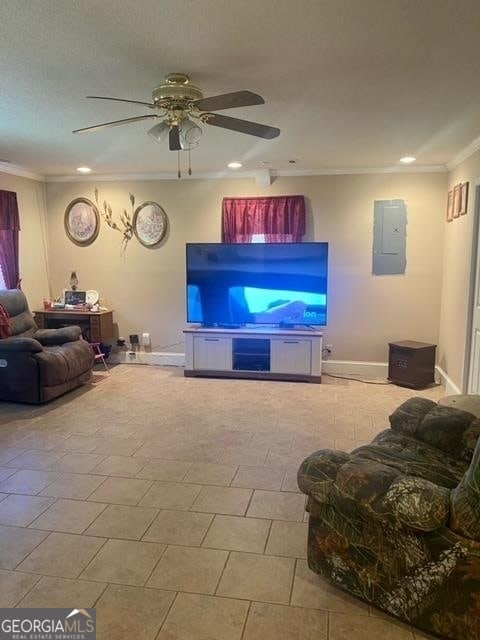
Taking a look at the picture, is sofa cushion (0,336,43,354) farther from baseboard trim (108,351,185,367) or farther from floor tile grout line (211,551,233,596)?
floor tile grout line (211,551,233,596)

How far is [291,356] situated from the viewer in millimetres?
5164

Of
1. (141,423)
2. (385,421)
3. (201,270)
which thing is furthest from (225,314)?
(385,421)

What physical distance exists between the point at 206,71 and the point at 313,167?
289 cm

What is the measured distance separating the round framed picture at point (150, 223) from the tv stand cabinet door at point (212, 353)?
4.70 ft

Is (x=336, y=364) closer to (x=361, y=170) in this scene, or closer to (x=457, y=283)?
(x=457, y=283)

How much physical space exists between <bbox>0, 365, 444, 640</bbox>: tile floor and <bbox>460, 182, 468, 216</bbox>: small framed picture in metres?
1.88

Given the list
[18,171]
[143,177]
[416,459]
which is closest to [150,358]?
[143,177]

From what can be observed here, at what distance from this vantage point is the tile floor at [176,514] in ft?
5.98

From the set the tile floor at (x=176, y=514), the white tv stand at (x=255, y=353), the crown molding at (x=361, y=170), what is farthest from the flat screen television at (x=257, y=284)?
the tile floor at (x=176, y=514)

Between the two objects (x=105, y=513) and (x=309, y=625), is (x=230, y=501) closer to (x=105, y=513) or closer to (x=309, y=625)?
(x=105, y=513)

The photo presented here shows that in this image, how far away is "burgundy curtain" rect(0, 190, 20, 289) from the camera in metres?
5.18

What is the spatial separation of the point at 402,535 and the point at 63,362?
364cm

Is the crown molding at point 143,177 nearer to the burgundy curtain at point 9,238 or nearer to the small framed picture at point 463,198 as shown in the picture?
the burgundy curtain at point 9,238

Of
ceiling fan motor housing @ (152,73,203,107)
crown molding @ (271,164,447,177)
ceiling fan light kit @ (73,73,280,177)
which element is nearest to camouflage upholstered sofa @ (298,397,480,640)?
ceiling fan light kit @ (73,73,280,177)
